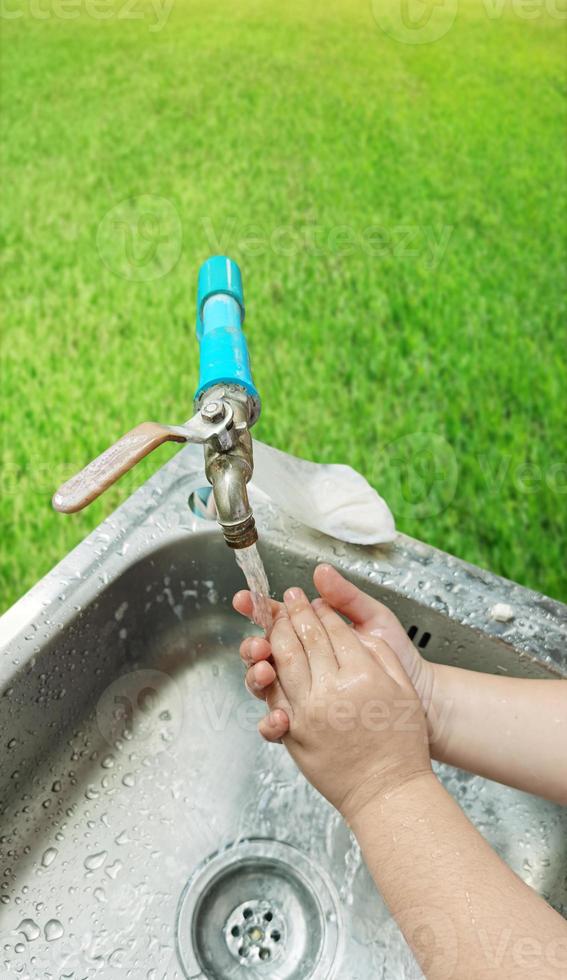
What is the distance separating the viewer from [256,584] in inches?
30.3

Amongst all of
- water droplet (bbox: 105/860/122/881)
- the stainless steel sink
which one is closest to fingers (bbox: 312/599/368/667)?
the stainless steel sink

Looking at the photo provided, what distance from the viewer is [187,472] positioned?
97 centimetres

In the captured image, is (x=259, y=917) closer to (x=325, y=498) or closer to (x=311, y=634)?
(x=311, y=634)

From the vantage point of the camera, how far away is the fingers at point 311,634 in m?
0.70

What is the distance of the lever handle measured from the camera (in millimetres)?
523

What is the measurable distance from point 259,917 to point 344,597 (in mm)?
348

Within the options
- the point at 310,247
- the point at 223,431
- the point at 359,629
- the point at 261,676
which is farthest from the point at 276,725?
the point at 310,247

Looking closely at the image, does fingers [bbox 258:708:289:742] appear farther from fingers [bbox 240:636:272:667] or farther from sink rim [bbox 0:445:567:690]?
sink rim [bbox 0:445:567:690]

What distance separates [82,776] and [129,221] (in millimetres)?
1615

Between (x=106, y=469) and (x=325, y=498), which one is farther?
(x=325, y=498)

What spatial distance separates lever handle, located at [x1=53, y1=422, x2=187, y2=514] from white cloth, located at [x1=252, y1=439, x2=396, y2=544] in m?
0.28

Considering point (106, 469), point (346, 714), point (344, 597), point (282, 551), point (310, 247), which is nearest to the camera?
point (106, 469)

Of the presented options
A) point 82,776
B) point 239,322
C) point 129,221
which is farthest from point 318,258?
point 82,776

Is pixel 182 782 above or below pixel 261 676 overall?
below
